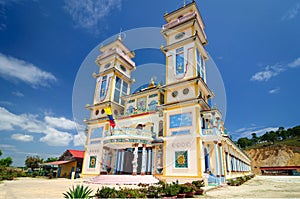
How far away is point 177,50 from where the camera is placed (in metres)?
19.1

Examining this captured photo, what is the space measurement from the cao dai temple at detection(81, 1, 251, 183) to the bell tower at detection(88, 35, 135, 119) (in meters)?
0.14

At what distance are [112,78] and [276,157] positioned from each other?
226 ft

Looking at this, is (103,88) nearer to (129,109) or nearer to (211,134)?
(129,109)

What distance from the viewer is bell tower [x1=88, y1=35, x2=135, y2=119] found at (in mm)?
23525

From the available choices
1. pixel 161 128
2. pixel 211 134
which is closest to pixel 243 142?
pixel 161 128

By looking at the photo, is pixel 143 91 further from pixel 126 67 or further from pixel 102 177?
pixel 102 177

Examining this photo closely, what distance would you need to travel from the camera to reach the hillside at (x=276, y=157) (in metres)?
61.6

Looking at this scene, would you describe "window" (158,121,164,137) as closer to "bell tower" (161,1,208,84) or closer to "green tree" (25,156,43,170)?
"bell tower" (161,1,208,84)

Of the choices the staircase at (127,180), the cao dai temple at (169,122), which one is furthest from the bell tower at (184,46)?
the staircase at (127,180)

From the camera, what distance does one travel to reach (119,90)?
24906 millimetres

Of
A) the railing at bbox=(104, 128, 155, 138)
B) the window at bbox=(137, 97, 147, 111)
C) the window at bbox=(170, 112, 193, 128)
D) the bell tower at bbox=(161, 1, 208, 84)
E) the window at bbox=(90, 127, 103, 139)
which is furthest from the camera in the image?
the window at bbox=(90, 127, 103, 139)

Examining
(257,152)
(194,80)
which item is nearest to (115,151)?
(194,80)

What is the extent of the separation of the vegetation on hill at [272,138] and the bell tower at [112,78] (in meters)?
79.1

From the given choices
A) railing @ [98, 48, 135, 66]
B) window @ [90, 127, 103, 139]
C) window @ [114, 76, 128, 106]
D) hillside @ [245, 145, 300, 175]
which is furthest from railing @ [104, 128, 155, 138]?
hillside @ [245, 145, 300, 175]
